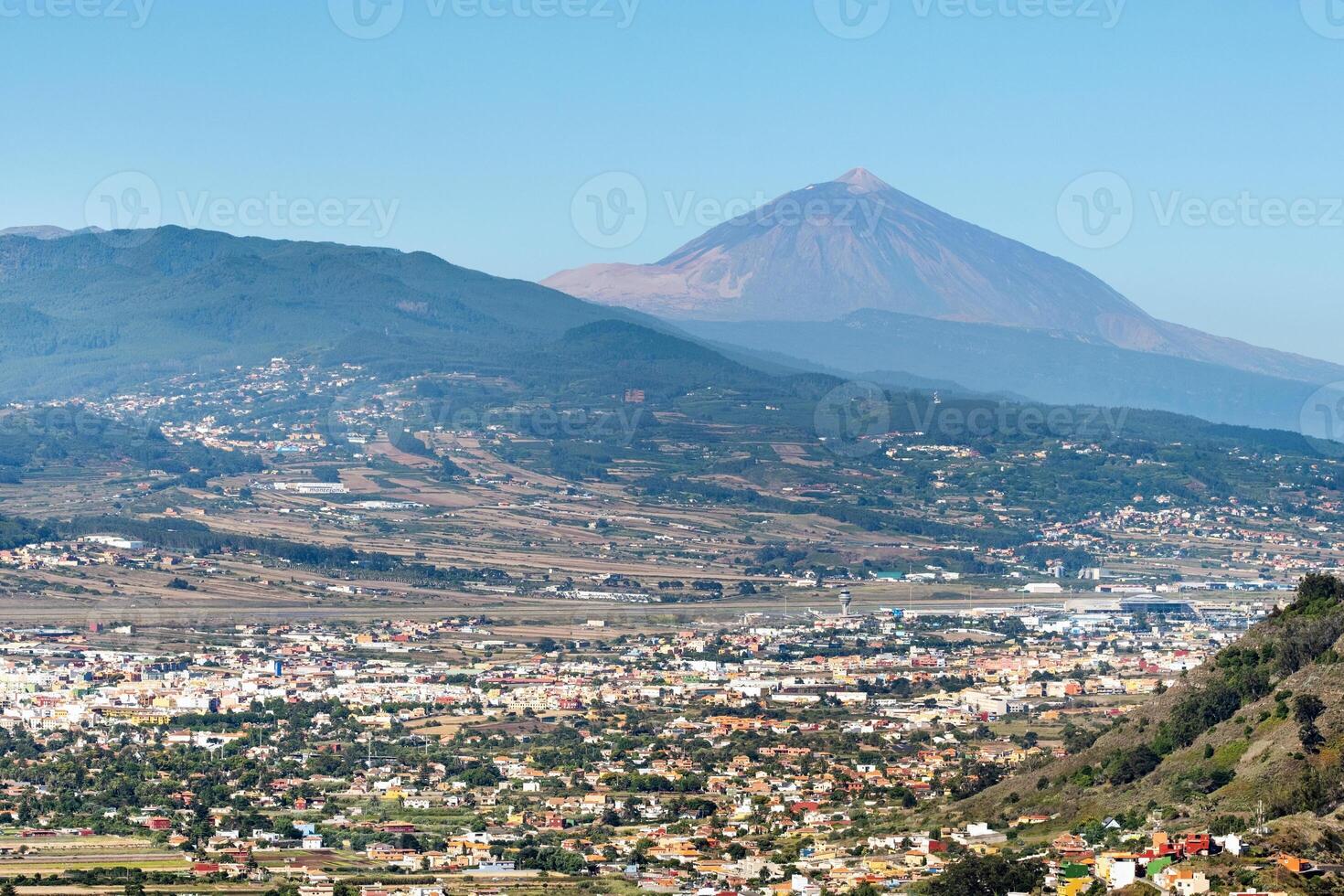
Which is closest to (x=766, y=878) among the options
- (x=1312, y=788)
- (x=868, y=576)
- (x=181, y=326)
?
(x=1312, y=788)

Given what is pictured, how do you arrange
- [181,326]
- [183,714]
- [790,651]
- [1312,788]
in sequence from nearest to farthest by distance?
[1312,788] → [183,714] → [790,651] → [181,326]

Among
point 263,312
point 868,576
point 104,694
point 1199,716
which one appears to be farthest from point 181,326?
point 1199,716

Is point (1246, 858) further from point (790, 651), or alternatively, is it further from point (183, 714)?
point (790, 651)

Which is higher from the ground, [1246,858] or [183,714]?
[1246,858]

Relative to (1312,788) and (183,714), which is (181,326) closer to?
(183,714)

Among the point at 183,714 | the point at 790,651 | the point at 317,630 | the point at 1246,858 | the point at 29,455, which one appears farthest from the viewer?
the point at 29,455

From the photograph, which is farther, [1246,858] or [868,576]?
[868,576]
